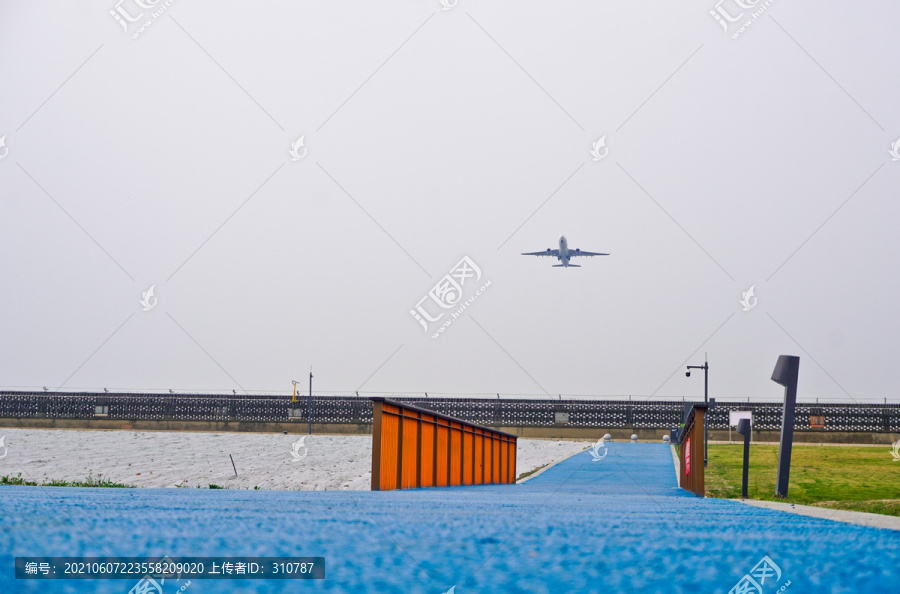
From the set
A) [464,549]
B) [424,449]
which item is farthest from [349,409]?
[464,549]

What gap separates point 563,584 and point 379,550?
65 centimetres

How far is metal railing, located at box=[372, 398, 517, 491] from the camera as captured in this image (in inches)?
445

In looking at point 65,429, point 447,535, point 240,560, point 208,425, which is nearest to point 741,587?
point 447,535

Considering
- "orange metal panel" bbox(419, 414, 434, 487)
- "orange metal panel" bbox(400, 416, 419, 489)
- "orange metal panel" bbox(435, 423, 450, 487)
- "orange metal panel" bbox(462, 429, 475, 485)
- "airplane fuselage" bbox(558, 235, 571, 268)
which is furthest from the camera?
"airplane fuselage" bbox(558, 235, 571, 268)

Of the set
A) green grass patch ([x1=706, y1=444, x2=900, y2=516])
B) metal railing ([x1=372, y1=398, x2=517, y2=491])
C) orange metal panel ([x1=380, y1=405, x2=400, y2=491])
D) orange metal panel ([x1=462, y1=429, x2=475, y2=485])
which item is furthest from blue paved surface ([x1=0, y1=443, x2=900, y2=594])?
orange metal panel ([x1=462, y1=429, x2=475, y2=485])

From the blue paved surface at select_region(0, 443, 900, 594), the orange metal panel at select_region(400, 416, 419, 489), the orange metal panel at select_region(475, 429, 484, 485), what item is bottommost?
the orange metal panel at select_region(475, 429, 484, 485)

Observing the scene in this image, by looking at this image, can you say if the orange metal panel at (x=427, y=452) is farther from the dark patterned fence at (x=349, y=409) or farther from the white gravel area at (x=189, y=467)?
the dark patterned fence at (x=349, y=409)

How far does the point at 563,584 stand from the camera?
2.09m

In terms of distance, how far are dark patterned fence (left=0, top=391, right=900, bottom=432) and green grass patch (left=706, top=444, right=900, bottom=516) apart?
22008mm

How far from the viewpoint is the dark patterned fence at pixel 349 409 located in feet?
183

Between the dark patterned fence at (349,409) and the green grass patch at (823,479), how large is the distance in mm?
22008

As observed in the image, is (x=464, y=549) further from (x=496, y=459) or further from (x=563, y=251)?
(x=563, y=251)

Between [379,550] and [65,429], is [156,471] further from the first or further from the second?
[65,429]

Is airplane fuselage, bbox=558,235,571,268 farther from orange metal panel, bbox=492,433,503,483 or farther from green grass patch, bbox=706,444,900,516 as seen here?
orange metal panel, bbox=492,433,503,483
